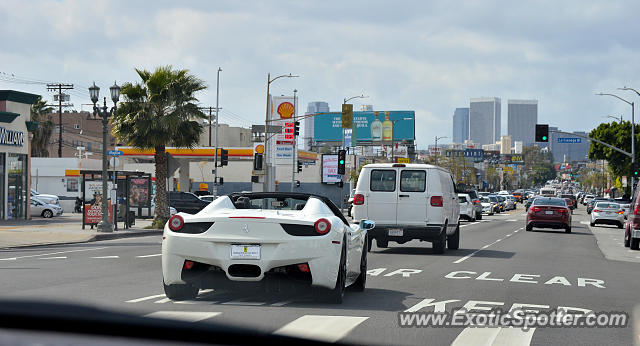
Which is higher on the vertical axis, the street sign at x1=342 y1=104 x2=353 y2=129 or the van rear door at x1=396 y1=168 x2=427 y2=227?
the street sign at x1=342 y1=104 x2=353 y2=129

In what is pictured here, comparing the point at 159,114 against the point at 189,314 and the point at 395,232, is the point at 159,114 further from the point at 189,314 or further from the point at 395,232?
the point at 189,314

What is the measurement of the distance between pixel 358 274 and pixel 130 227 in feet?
82.6

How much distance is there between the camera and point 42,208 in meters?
46.2

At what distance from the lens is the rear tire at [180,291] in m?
9.92

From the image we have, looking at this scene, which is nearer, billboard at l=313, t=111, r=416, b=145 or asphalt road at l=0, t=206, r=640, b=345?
asphalt road at l=0, t=206, r=640, b=345

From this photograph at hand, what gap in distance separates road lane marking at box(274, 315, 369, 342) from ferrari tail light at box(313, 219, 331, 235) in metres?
1.14

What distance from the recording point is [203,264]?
379 inches

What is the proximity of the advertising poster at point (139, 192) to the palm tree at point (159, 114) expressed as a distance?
7.18 metres

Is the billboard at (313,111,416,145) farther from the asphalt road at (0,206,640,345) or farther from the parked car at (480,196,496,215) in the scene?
the asphalt road at (0,206,640,345)

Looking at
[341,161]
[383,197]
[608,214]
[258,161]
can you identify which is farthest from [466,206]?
[383,197]

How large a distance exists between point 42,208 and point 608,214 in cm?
3068

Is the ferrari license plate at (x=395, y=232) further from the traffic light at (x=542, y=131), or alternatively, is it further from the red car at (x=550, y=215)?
the traffic light at (x=542, y=131)

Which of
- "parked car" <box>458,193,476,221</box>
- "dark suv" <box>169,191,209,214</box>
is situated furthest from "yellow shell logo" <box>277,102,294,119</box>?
"parked car" <box>458,193,476,221</box>

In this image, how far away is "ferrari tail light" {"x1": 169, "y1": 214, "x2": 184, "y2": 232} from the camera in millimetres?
9781
